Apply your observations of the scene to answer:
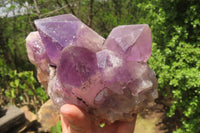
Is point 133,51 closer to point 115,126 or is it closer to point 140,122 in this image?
point 115,126

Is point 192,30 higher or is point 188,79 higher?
point 192,30

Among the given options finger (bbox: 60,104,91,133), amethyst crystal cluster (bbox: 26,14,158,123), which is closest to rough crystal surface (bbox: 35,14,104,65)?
amethyst crystal cluster (bbox: 26,14,158,123)

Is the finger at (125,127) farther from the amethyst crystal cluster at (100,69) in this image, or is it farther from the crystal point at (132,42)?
the crystal point at (132,42)

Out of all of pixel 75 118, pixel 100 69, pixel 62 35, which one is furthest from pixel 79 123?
pixel 62 35

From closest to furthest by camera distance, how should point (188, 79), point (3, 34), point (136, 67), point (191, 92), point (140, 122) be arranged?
point (136, 67) < point (188, 79) < point (191, 92) < point (140, 122) < point (3, 34)

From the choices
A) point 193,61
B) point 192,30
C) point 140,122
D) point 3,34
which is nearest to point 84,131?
point 193,61

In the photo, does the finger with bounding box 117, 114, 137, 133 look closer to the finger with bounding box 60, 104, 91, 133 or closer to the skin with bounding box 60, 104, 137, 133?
the skin with bounding box 60, 104, 137, 133

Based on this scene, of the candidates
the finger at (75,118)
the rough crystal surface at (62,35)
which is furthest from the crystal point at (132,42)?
the finger at (75,118)
